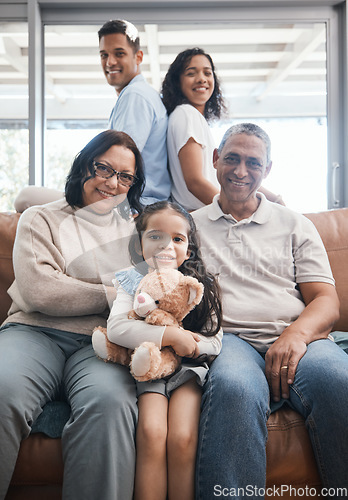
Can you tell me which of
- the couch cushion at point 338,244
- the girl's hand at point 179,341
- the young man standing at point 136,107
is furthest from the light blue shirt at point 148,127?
the girl's hand at point 179,341

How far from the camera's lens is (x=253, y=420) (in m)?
1.07

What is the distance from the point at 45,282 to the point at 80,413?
39cm

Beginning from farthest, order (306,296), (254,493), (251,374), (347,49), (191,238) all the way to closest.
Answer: (347,49), (306,296), (191,238), (251,374), (254,493)

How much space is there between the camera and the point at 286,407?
3.89ft

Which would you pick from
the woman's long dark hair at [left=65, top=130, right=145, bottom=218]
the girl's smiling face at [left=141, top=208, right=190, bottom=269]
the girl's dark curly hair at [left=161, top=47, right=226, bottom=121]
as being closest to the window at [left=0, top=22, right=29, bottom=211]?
the girl's dark curly hair at [left=161, top=47, right=226, bottom=121]

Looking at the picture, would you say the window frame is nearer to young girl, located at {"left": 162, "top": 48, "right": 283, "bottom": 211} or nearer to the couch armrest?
young girl, located at {"left": 162, "top": 48, "right": 283, "bottom": 211}

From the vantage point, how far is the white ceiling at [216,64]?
2.67 metres

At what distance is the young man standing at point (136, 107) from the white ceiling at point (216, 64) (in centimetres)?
62

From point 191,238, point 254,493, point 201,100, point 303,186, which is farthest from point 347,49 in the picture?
point 254,493

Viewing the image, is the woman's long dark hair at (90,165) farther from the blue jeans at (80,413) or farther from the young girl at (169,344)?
the blue jeans at (80,413)

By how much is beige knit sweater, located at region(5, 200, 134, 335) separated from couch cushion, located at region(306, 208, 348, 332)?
73cm

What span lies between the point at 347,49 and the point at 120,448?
2.45 metres

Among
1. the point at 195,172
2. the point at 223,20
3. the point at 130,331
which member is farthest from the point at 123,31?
the point at 130,331

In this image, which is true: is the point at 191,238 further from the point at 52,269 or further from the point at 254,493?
the point at 254,493
